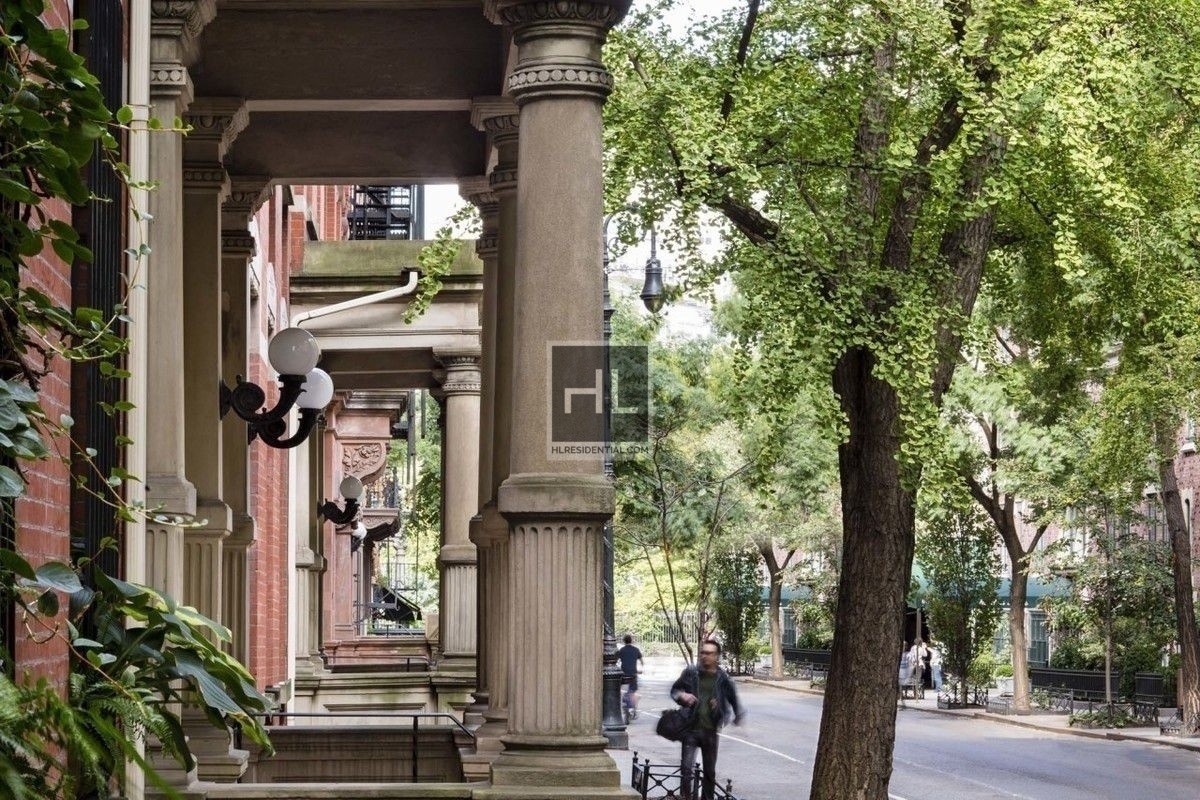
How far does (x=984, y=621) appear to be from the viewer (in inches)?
1674

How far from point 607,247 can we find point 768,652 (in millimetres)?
56748

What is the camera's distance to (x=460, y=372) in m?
20.2

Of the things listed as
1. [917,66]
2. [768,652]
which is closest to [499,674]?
[917,66]

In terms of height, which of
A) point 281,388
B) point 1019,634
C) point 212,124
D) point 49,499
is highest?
point 212,124

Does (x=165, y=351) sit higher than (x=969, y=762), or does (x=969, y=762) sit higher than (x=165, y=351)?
(x=165, y=351)

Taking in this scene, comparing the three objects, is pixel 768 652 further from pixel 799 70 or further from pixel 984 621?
pixel 799 70

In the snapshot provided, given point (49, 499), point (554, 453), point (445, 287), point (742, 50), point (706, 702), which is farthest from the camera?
point (445, 287)

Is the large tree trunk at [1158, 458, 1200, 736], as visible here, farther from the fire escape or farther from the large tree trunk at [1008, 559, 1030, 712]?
the fire escape

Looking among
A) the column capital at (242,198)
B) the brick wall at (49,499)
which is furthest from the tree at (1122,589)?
the brick wall at (49,499)

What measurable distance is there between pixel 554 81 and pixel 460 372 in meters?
13.0

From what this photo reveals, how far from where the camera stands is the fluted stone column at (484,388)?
1243 centimetres

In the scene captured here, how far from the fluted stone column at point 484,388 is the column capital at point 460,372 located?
661 centimetres

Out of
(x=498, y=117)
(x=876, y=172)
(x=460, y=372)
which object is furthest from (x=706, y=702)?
(x=498, y=117)

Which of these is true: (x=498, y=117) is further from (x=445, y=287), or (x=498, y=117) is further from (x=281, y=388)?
(x=445, y=287)
